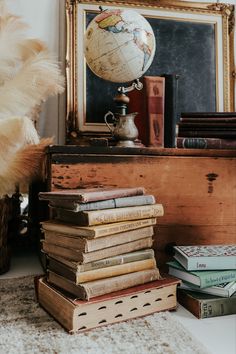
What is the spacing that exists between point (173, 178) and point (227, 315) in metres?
0.43

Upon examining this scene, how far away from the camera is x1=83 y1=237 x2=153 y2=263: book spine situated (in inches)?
34.0

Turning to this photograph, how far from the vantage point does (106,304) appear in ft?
2.82

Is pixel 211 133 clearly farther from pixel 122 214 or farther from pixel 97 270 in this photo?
pixel 97 270

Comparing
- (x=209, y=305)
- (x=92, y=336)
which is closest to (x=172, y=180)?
(x=209, y=305)

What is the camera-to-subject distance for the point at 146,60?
1.24 m

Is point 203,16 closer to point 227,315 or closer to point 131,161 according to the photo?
point 131,161

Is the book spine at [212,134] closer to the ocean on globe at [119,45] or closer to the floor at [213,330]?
the ocean on globe at [119,45]

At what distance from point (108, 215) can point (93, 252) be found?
92 mm

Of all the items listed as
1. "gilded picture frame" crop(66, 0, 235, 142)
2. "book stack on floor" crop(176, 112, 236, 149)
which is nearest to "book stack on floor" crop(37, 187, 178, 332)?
"book stack on floor" crop(176, 112, 236, 149)

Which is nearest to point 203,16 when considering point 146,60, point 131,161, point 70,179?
point 146,60

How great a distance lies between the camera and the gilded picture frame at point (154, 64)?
1.64 m

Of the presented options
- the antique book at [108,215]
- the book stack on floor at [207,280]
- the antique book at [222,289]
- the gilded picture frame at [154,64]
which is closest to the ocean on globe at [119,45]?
the gilded picture frame at [154,64]

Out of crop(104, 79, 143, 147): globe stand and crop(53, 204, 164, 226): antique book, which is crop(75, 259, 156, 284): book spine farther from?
crop(104, 79, 143, 147): globe stand

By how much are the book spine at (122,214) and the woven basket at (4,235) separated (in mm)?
447
